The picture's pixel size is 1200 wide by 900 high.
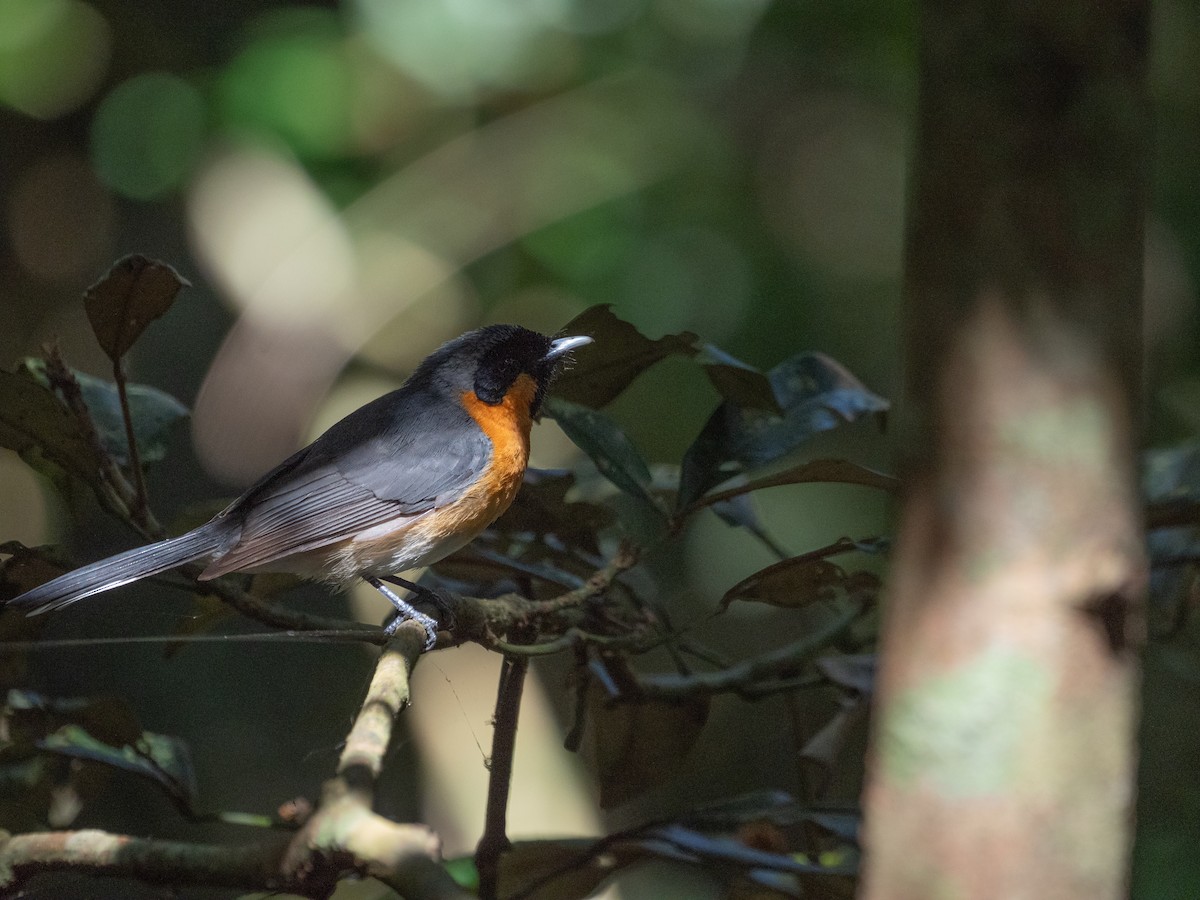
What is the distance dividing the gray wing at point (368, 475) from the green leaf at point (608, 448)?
653 millimetres

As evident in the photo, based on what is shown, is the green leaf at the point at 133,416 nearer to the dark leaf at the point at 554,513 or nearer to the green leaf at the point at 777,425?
the dark leaf at the point at 554,513

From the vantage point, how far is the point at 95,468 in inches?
83.3

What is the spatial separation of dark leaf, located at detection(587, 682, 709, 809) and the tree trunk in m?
1.26

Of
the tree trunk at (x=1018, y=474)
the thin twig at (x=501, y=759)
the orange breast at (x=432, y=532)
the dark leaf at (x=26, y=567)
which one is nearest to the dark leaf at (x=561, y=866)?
the thin twig at (x=501, y=759)

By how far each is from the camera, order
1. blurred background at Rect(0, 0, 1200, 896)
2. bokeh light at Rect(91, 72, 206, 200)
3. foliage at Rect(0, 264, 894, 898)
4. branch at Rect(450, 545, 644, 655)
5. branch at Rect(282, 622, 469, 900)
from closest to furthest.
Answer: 1. branch at Rect(282, 622, 469, 900)
2. branch at Rect(450, 545, 644, 655)
3. foliage at Rect(0, 264, 894, 898)
4. blurred background at Rect(0, 0, 1200, 896)
5. bokeh light at Rect(91, 72, 206, 200)

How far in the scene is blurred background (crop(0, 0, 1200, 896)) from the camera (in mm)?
4418

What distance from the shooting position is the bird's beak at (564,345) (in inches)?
110

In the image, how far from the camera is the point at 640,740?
2.55 m

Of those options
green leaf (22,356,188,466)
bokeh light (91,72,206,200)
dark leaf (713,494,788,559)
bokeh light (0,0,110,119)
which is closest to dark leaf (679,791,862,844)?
dark leaf (713,494,788,559)

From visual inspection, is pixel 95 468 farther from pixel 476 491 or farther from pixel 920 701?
pixel 920 701

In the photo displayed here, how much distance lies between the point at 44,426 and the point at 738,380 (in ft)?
4.20

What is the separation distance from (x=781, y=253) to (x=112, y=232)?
2880mm

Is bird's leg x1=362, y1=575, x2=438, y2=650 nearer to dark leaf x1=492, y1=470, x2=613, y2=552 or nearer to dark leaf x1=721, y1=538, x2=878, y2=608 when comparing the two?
dark leaf x1=492, y1=470, x2=613, y2=552

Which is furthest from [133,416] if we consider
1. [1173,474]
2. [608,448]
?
[1173,474]
